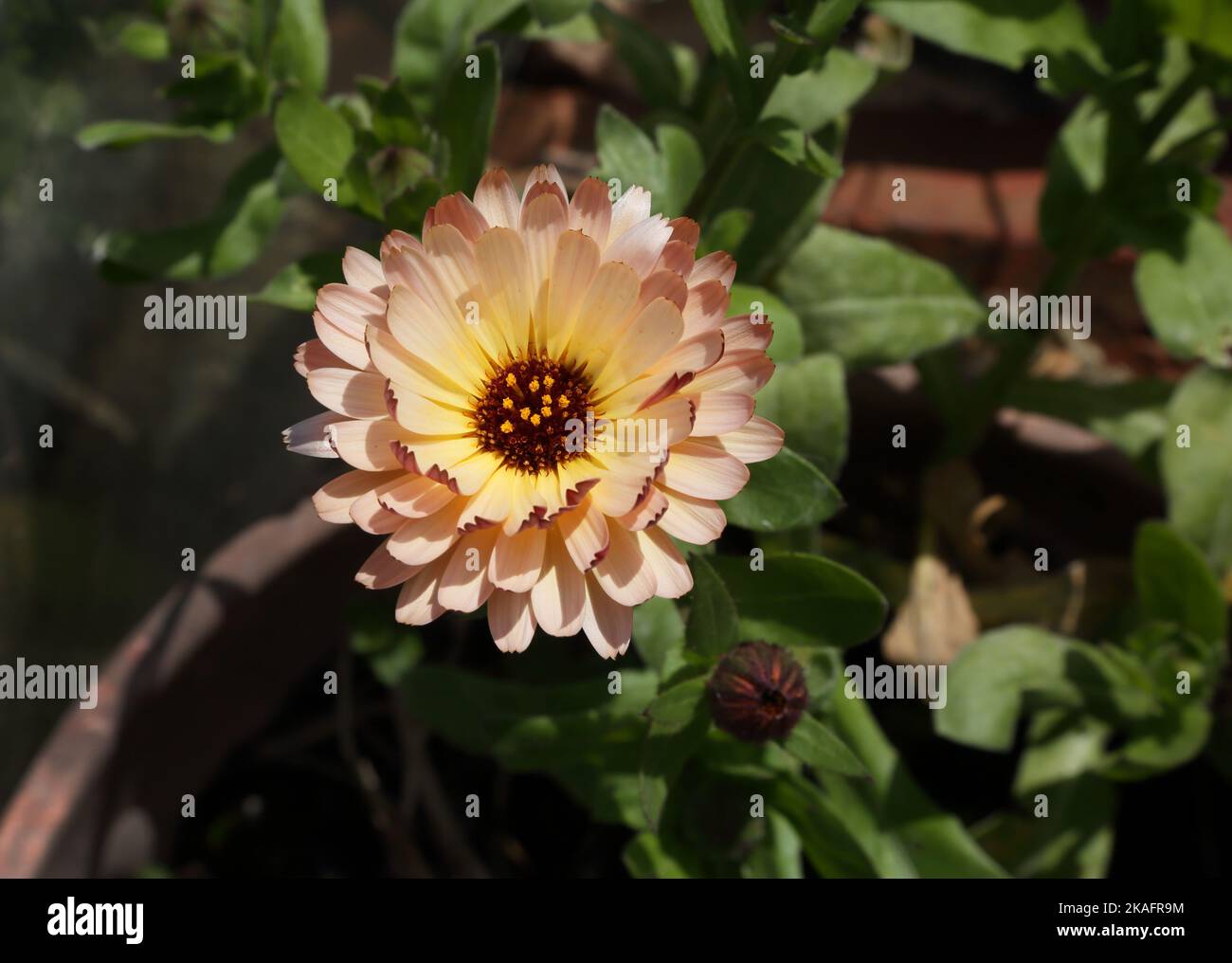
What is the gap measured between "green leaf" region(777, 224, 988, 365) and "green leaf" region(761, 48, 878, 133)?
0.49 ft

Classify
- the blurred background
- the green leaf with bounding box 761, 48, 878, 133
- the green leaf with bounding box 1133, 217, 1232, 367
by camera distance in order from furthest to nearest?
the blurred background
the green leaf with bounding box 1133, 217, 1232, 367
the green leaf with bounding box 761, 48, 878, 133

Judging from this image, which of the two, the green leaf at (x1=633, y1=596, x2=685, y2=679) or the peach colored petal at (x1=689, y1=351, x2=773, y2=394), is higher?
the peach colored petal at (x1=689, y1=351, x2=773, y2=394)

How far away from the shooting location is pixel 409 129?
3.22 feet

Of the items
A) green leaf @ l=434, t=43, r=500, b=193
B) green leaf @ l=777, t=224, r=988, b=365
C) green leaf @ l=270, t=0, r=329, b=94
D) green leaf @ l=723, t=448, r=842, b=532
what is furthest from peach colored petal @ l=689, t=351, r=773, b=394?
green leaf @ l=270, t=0, r=329, b=94

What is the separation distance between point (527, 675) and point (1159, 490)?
79cm

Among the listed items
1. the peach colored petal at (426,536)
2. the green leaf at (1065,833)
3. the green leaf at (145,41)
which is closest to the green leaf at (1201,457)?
the green leaf at (1065,833)

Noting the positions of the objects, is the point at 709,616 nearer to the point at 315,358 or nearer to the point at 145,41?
the point at 315,358

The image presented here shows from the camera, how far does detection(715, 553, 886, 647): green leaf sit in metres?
0.91

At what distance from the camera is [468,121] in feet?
3.27

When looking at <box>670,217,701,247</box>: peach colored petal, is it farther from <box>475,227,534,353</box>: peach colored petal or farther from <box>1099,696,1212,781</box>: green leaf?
<box>1099,696,1212,781</box>: green leaf

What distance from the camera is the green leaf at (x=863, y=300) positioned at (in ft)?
3.99

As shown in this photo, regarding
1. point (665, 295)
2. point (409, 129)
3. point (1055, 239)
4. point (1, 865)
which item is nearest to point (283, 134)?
point (409, 129)
